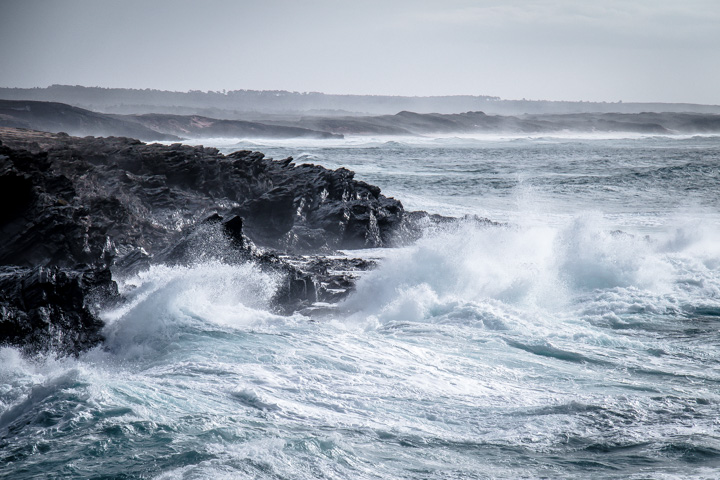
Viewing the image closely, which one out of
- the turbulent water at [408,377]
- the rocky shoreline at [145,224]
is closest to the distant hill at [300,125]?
the rocky shoreline at [145,224]

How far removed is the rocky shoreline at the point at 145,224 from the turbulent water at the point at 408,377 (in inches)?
18.0

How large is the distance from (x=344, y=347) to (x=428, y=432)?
6.84ft

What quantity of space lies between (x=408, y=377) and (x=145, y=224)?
295 inches

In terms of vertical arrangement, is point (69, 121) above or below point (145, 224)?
above

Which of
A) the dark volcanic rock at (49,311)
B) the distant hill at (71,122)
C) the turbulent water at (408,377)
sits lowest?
the turbulent water at (408,377)

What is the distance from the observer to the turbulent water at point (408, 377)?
4.63 metres

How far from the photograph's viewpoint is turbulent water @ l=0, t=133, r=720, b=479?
4.63 meters

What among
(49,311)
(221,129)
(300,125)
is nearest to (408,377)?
(49,311)

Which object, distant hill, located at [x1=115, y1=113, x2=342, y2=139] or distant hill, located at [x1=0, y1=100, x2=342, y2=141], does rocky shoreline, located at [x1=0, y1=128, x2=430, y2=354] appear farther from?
distant hill, located at [x1=115, y1=113, x2=342, y2=139]

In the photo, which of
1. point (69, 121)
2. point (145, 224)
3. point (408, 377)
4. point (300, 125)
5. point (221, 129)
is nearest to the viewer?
point (408, 377)

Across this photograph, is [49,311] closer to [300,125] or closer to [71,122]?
[71,122]

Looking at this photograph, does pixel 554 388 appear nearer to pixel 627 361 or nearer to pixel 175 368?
pixel 627 361

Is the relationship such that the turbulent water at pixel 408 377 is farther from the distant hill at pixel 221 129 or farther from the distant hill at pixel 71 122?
the distant hill at pixel 221 129

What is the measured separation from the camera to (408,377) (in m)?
6.35
